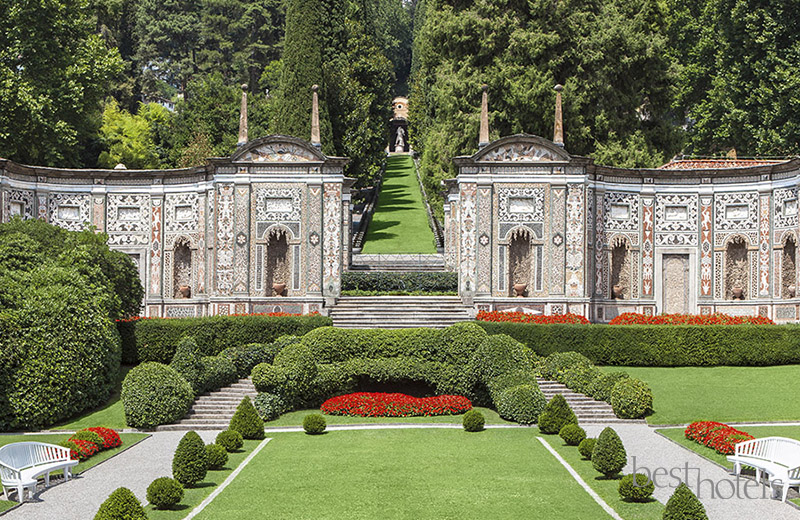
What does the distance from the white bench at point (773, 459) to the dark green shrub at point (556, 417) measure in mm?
5275

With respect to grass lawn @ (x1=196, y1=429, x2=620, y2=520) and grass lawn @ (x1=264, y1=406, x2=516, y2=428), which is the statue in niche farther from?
grass lawn @ (x1=196, y1=429, x2=620, y2=520)

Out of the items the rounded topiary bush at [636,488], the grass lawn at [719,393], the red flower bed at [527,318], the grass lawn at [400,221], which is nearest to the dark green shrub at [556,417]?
the grass lawn at [719,393]

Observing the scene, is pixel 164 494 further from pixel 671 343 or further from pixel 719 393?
pixel 671 343

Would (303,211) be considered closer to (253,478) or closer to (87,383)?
(87,383)

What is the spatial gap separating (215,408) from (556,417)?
9.94 meters

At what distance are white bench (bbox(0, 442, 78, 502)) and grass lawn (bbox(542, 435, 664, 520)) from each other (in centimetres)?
1080

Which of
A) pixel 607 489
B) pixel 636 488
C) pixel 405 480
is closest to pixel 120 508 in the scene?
pixel 405 480

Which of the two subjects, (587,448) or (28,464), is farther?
(587,448)

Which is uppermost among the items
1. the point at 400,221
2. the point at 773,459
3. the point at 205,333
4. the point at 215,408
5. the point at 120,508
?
the point at 400,221

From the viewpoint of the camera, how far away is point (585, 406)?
90.6 feet

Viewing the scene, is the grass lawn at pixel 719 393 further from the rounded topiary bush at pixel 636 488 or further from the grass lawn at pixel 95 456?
the grass lawn at pixel 95 456

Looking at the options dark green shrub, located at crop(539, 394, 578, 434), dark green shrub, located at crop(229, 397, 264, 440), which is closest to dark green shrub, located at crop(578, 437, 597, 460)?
dark green shrub, located at crop(539, 394, 578, 434)

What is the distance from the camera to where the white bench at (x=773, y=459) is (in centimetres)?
1778

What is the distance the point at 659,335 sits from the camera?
105 feet
